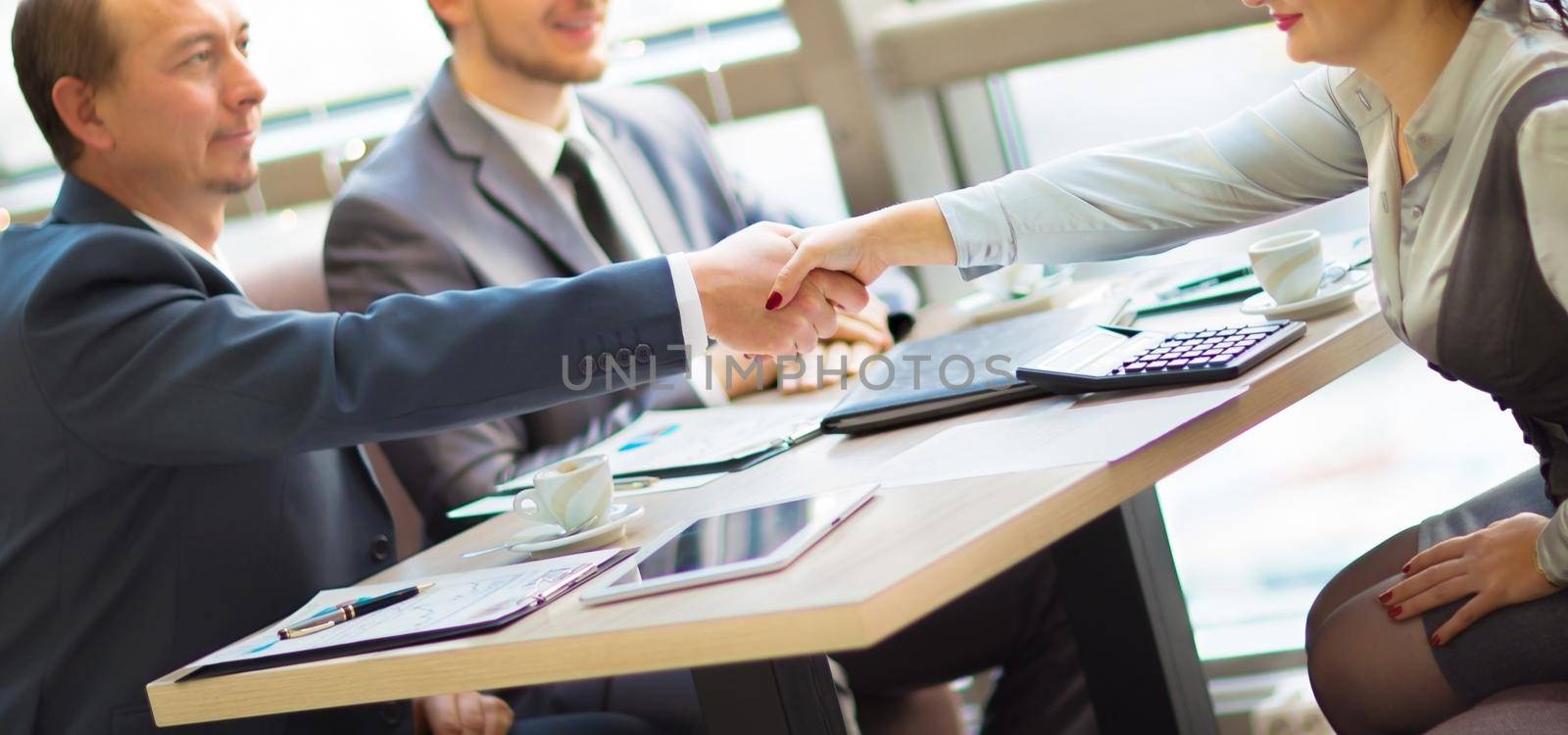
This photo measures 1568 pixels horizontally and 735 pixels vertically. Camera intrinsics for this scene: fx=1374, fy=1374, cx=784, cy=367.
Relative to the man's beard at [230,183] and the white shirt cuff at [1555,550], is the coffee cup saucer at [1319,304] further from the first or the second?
the man's beard at [230,183]

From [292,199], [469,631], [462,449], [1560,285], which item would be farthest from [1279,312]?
[292,199]

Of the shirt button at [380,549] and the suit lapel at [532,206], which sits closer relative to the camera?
the shirt button at [380,549]

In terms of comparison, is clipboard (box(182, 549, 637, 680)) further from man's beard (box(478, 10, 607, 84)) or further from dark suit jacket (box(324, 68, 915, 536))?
man's beard (box(478, 10, 607, 84))

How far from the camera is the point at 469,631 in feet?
3.43

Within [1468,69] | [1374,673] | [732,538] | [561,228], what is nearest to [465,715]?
[732,538]

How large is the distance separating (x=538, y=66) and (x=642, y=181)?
28 cm

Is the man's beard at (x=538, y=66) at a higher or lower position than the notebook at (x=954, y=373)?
higher

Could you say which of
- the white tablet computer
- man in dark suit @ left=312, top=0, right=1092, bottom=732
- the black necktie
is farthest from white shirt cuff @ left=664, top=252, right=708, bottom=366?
the black necktie

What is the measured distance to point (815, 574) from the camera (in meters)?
0.96

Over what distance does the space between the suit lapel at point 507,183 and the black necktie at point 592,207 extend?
10cm

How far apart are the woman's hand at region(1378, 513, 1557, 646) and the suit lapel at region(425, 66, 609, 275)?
4.38 ft

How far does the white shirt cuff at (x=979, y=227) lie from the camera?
5.08ft

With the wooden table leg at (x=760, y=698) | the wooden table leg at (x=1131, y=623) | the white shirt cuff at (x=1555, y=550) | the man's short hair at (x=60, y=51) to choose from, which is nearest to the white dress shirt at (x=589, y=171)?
the wooden table leg at (x=1131, y=623)

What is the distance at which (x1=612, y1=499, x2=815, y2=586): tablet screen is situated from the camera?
3.44ft
